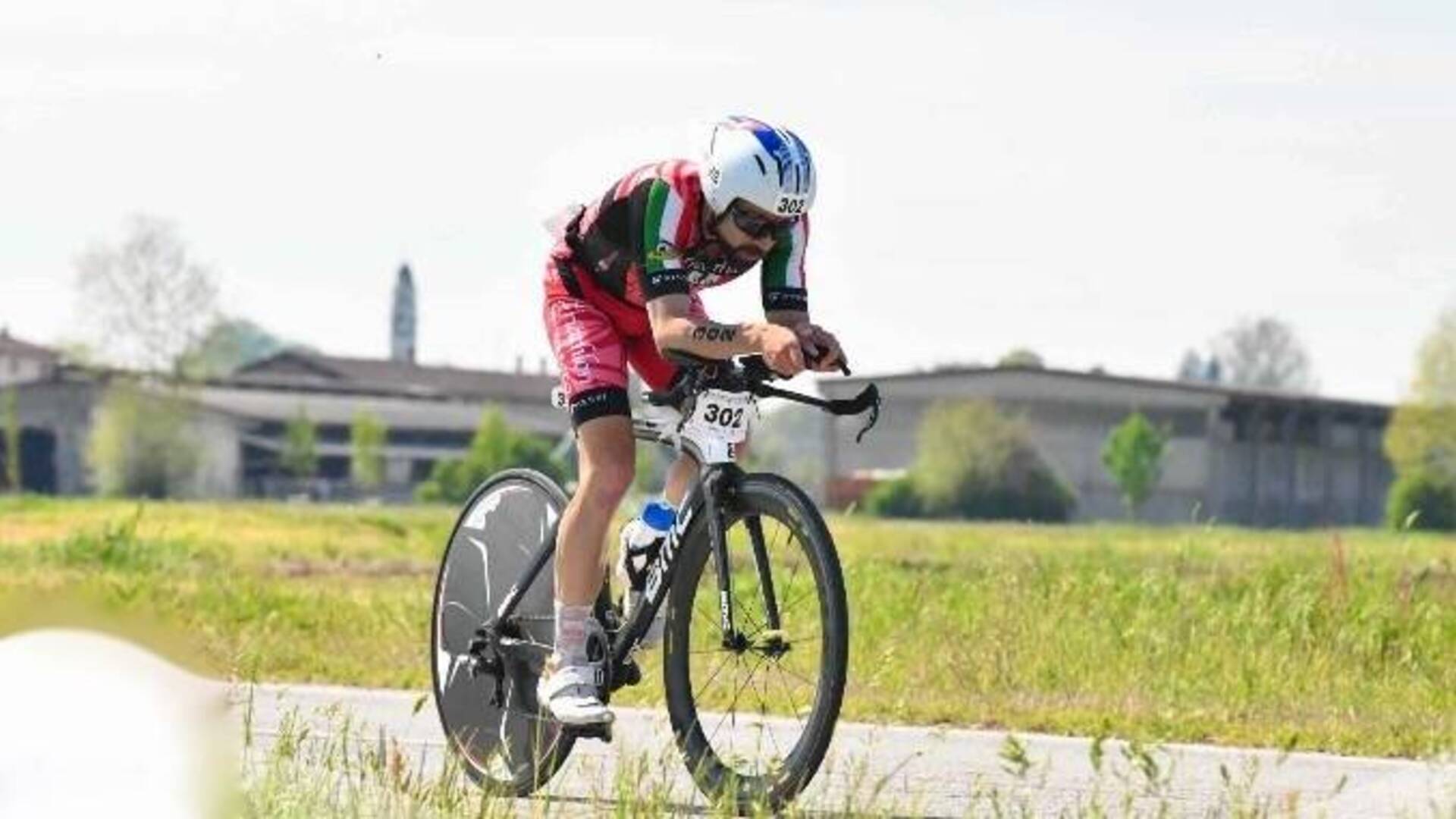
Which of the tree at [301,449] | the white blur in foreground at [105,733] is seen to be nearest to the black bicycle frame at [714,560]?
the white blur in foreground at [105,733]

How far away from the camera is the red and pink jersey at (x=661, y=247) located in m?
7.61

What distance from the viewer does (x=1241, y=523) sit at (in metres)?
110

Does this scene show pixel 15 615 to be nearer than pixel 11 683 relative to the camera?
No

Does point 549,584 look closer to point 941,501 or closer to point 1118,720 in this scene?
point 1118,720

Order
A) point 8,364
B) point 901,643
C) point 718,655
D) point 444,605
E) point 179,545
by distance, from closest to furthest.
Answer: point 718,655 < point 444,605 < point 901,643 < point 179,545 < point 8,364

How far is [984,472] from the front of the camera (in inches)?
4375

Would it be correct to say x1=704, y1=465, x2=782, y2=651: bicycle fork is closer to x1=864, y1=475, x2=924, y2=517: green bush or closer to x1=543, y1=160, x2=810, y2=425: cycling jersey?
x1=543, y1=160, x2=810, y2=425: cycling jersey

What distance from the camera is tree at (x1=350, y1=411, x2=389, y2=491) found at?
115m

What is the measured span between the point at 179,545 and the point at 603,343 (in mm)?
23715

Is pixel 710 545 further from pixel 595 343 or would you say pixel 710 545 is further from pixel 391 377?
pixel 391 377

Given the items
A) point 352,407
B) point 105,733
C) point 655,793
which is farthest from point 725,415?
point 352,407

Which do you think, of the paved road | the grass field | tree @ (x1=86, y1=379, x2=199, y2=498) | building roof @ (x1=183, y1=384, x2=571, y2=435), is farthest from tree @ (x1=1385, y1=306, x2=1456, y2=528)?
the paved road

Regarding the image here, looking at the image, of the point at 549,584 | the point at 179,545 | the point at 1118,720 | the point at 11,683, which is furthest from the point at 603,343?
the point at 179,545

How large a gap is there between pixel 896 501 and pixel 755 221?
4208 inches
